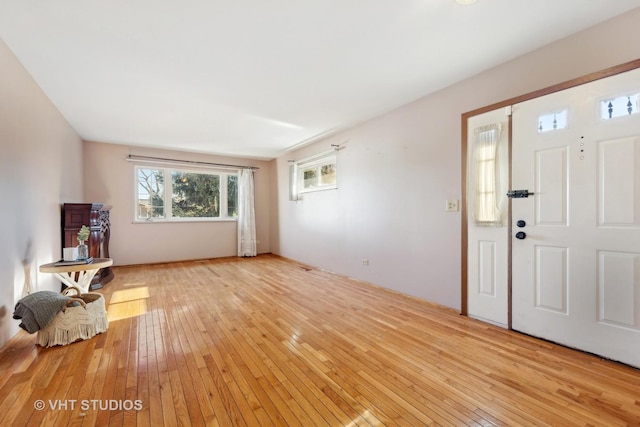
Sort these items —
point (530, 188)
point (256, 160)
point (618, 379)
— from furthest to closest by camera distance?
point (256, 160) < point (530, 188) < point (618, 379)

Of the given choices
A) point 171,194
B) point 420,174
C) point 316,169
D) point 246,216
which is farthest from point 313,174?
point 171,194

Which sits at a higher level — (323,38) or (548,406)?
(323,38)

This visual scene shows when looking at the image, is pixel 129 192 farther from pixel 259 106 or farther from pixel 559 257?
pixel 559 257

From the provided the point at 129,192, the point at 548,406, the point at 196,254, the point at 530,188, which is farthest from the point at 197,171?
the point at 548,406

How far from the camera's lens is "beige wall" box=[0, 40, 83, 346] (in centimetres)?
221

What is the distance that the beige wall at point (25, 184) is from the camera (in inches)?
87.0

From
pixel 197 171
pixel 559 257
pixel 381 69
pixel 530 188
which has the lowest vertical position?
pixel 559 257

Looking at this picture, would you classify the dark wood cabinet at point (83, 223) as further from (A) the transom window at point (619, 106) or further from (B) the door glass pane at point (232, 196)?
(A) the transom window at point (619, 106)

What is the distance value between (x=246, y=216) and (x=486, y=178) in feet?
17.2

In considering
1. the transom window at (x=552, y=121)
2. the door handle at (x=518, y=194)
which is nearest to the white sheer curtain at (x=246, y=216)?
the door handle at (x=518, y=194)

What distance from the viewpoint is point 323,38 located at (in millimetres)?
2191

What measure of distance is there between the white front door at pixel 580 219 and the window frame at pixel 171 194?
5772mm

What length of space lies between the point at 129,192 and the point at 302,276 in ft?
13.0

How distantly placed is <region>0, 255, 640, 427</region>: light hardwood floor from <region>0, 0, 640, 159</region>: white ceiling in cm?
244
